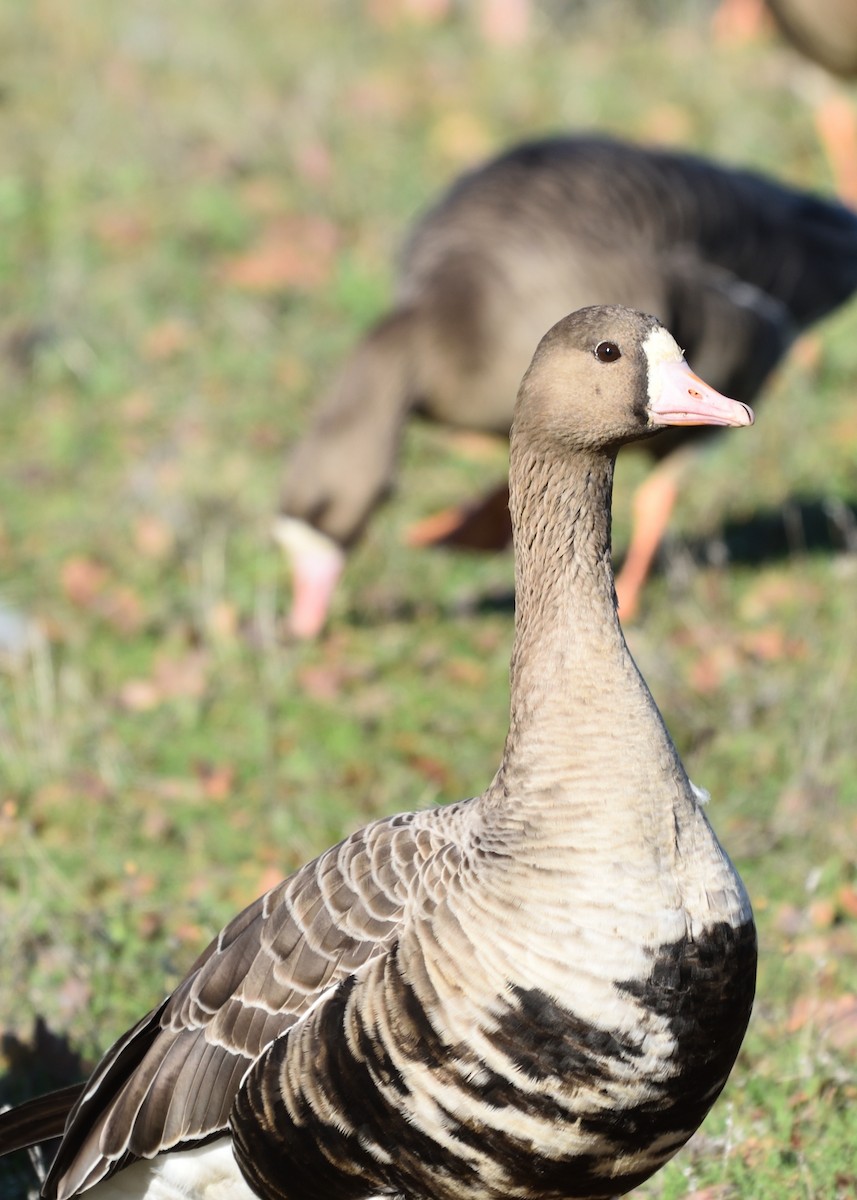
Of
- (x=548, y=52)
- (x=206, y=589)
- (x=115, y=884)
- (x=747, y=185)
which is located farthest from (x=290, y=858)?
(x=548, y=52)

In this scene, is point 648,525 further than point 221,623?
Yes

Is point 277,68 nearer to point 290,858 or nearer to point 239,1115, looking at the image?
point 290,858

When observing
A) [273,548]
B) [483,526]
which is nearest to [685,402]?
[483,526]

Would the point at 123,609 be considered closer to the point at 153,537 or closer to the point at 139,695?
the point at 153,537

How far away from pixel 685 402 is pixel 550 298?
3775 mm

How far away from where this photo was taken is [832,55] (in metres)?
10.4

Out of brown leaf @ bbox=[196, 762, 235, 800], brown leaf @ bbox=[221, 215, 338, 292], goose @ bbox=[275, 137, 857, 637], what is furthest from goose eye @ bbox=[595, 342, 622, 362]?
brown leaf @ bbox=[221, 215, 338, 292]

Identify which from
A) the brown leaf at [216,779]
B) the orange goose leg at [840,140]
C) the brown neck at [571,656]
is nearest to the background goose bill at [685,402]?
the brown neck at [571,656]

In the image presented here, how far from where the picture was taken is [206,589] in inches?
285

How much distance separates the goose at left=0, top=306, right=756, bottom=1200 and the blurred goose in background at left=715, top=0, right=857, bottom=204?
749 centimetres

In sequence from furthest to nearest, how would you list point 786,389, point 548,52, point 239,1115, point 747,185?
point 548,52 → point 786,389 → point 747,185 → point 239,1115

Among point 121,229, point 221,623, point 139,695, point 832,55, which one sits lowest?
point 139,695

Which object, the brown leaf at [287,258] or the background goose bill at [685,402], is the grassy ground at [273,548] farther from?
the background goose bill at [685,402]

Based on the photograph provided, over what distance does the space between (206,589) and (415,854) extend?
3.90 metres
